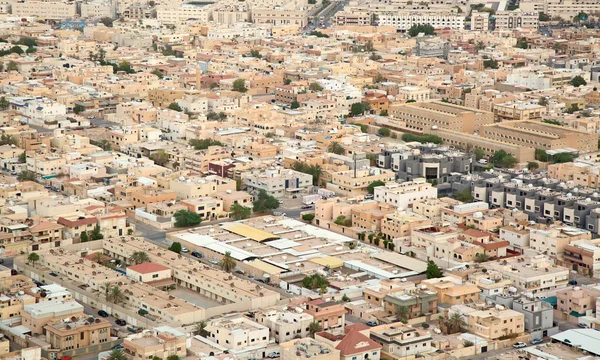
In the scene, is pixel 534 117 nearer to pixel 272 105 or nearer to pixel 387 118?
pixel 387 118

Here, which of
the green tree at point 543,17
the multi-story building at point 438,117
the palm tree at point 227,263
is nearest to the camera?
the palm tree at point 227,263

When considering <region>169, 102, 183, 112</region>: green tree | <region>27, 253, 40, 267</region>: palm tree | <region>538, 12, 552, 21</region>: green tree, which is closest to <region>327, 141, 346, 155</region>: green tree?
<region>169, 102, 183, 112</region>: green tree

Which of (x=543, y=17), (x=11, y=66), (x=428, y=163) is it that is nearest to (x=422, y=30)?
(x=543, y=17)

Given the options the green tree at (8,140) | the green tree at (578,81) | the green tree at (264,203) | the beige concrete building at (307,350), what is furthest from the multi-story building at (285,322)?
the green tree at (578,81)

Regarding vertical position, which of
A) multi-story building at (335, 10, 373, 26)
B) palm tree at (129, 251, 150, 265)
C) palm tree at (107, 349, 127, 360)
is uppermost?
multi-story building at (335, 10, 373, 26)

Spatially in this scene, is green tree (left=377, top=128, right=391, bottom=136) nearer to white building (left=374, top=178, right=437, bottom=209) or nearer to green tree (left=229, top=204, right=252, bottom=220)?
white building (left=374, top=178, right=437, bottom=209)

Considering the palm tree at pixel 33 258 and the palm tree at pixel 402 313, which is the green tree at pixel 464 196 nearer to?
the palm tree at pixel 402 313
